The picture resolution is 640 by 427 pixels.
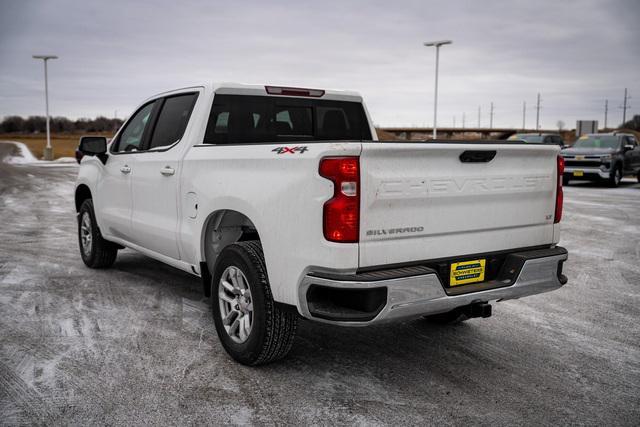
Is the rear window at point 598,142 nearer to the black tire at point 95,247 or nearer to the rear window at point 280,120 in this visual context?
the rear window at point 280,120

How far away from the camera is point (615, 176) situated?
20297 mm

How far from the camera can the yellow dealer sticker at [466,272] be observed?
3863 millimetres

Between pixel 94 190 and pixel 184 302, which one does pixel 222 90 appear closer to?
pixel 184 302

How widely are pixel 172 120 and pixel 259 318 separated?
245 cm

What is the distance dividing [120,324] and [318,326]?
1.62 m

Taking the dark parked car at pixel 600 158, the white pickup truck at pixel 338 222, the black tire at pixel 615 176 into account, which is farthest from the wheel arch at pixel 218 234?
the black tire at pixel 615 176

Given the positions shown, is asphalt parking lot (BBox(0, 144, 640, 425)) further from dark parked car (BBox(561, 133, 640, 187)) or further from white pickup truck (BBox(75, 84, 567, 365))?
dark parked car (BBox(561, 133, 640, 187))

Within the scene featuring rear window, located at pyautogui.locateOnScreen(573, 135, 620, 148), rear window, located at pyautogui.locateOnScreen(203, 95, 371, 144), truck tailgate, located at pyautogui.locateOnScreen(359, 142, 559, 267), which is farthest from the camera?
rear window, located at pyautogui.locateOnScreen(573, 135, 620, 148)

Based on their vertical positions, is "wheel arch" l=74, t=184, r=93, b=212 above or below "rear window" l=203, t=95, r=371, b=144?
below

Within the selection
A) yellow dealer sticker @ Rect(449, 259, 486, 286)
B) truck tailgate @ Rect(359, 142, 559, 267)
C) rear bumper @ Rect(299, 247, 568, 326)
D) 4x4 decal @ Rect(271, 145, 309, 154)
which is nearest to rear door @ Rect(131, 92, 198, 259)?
4x4 decal @ Rect(271, 145, 309, 154)

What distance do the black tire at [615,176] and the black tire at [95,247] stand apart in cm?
1734

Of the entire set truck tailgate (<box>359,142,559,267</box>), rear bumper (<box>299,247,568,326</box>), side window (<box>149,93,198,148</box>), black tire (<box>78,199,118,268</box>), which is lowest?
black tire (<box>78,199,118,268</box>)

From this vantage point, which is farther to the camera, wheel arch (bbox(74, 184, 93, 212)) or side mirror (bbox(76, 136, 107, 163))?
wheel arch (bbox(74, 184, 93, 212))

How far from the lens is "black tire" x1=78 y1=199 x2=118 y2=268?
278 inches
